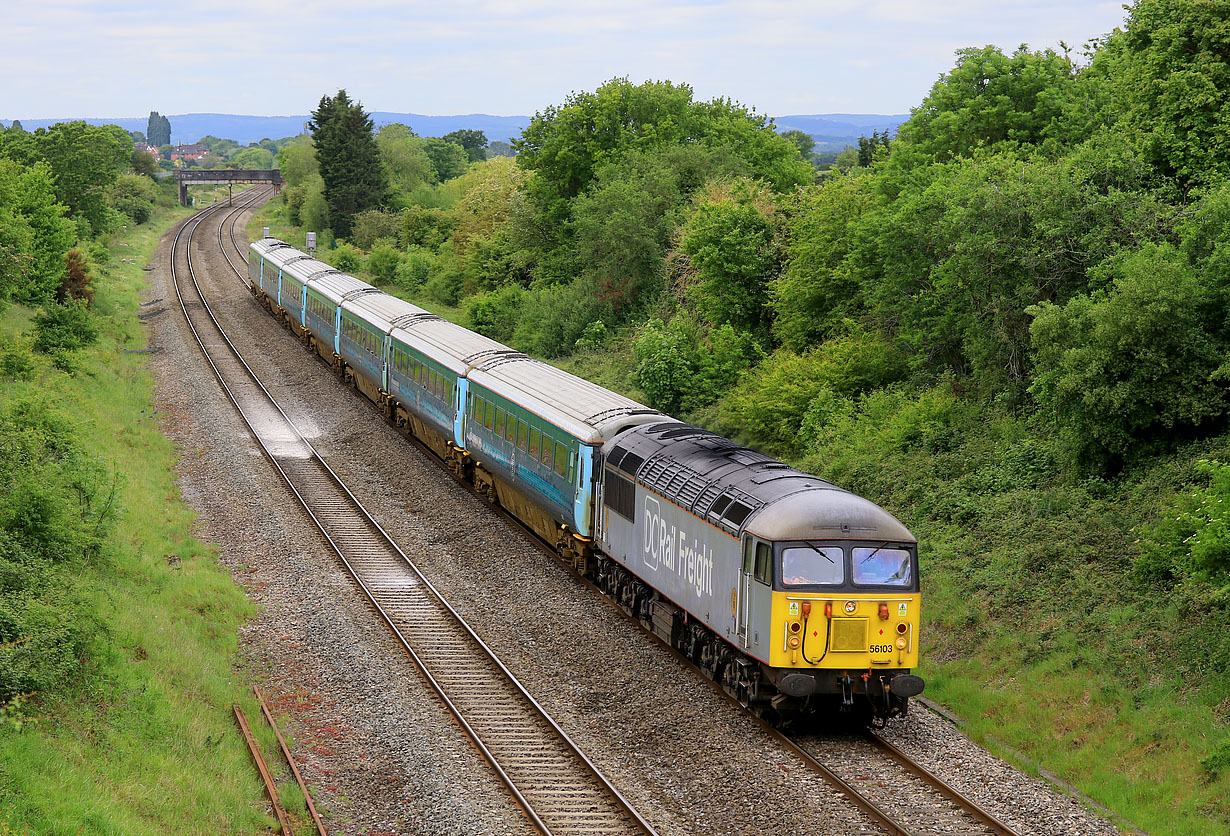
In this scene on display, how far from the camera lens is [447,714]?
1623 centimetres

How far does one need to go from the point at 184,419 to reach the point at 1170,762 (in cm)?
3034

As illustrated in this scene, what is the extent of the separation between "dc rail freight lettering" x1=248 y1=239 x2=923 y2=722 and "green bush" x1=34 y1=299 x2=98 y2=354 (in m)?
16.5

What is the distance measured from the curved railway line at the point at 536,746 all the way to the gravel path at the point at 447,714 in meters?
0.25

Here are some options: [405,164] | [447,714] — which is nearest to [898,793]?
[447,714]

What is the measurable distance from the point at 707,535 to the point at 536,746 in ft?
12.5

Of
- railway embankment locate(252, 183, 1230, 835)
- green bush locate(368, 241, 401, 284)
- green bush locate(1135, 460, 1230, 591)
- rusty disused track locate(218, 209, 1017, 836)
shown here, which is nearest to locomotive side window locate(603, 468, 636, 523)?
rusty disused track locate(218, 209, 1017, 836)

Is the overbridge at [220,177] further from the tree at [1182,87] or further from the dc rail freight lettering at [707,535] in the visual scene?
the tree at [1182,87]

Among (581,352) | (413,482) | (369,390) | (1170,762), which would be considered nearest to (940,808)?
(1170,762)

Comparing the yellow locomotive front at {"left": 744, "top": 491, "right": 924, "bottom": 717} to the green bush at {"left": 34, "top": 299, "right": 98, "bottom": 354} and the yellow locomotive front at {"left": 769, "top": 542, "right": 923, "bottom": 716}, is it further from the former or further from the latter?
the green bush at {"left": 34, "top": 299, "right": 98, "bottom": 354}

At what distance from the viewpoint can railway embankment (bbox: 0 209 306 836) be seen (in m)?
12.2

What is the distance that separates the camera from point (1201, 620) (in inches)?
628

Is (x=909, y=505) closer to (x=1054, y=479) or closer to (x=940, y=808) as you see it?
(x=1054, y=479)

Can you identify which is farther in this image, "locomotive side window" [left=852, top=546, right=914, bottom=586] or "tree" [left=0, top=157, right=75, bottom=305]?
"tree" [left=0, top=157, right=75, bottom=305]

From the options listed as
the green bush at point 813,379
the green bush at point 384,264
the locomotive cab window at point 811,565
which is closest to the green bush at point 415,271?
the green bush at point 384,264
